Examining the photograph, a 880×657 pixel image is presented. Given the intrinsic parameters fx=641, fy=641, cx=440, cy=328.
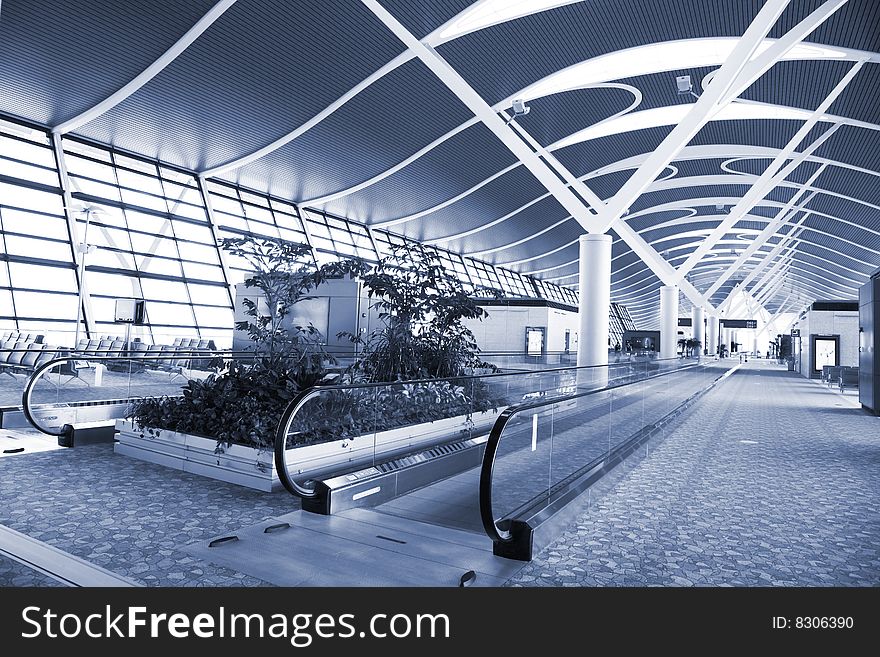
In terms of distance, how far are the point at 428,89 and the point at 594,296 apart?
9.33m

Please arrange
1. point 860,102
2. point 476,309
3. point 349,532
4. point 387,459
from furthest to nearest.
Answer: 1. point 860,102
2. point 476,309
3. point 387,459
4. point 349,532

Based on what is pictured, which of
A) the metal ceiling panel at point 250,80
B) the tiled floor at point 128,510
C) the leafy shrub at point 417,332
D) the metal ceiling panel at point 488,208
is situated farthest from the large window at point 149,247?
the tiled floor at point 128,510

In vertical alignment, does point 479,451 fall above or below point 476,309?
below

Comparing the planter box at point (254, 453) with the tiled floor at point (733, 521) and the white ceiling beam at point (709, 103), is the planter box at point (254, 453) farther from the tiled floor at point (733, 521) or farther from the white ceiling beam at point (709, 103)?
the white ceiling beam at point (709, 103)

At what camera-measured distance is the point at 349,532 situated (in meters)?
→ 5.08

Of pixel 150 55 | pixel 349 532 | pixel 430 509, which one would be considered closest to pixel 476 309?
pixel 430 509

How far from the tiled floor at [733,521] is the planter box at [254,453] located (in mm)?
2536

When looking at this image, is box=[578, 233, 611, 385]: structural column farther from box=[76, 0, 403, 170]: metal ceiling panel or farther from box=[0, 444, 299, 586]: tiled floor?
box=[0, 444, 299, 586]: tiled floor

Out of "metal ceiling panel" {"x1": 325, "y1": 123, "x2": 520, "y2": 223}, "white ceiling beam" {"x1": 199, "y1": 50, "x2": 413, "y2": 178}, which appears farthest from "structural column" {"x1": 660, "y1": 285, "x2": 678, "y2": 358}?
"white ceiling beam" {"x1": 199, "y1": 50, "x2": 413, "y2": 178}

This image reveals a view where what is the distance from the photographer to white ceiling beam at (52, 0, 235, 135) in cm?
1641

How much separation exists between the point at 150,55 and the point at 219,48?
192 centimetres

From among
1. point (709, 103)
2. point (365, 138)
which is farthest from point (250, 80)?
point (709, 103)
